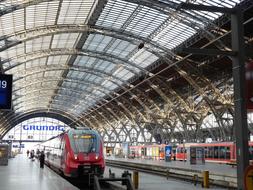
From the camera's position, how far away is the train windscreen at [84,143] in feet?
80.5

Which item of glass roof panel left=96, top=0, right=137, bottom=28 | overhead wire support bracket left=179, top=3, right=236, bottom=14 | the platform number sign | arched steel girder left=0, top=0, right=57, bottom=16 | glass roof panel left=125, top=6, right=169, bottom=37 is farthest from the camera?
glass roof panel left=125, top=6, right=169, bottom=37

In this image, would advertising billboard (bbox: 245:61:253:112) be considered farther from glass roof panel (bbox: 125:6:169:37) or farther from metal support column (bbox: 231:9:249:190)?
glass roof panel (bbox: 125:6:169:37)

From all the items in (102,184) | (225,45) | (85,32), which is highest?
(85,32)

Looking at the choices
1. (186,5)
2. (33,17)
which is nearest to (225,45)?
(33,17)

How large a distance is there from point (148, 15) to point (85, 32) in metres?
9.08

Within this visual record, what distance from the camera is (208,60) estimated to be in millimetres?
49219

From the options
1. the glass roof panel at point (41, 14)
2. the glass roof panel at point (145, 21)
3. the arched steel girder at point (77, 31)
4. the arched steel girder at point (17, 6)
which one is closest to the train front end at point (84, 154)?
the arched steel girder at point (17, 6)

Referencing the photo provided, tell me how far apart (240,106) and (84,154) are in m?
15.5

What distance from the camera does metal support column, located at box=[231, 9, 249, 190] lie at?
9.99 m

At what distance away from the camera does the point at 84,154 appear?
24.2 m

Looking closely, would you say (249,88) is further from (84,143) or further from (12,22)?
(12,22)

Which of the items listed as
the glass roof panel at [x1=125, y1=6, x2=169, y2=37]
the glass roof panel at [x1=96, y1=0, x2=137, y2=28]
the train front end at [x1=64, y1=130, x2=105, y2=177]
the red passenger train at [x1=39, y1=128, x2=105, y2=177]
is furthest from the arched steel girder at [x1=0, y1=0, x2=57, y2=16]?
the train front end at [x1=64, y1=130, x2=105, y2=177]

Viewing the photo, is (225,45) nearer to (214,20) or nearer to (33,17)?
(214,20)

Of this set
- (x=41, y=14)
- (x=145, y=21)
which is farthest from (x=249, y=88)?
(x=145, y=21)
